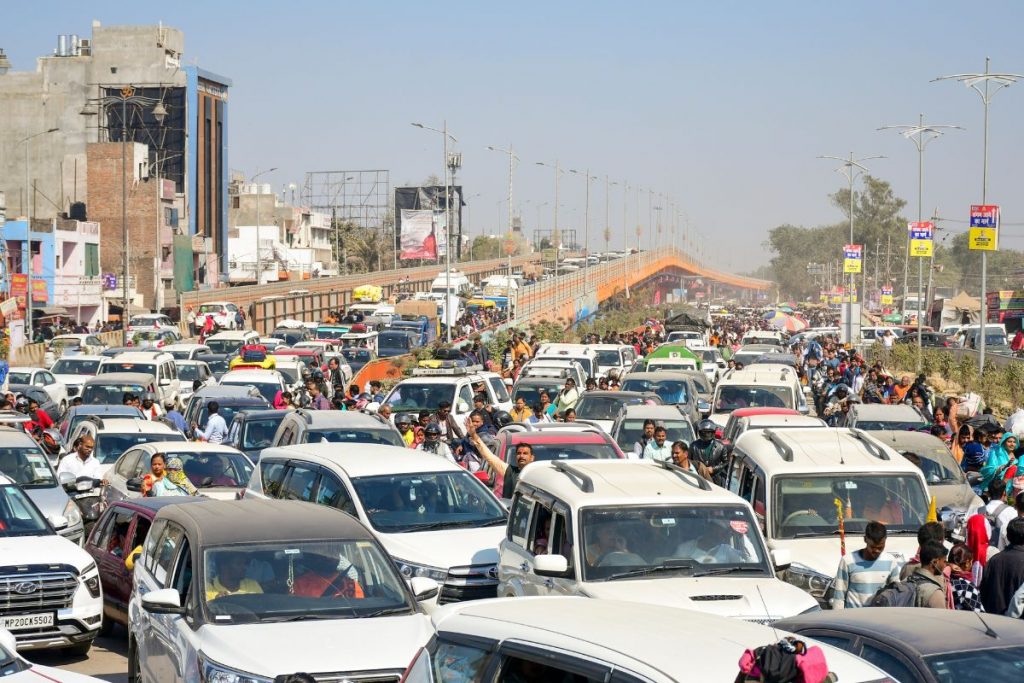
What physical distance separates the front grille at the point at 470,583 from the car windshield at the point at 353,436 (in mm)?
5677

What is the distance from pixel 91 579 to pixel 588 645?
7.26m

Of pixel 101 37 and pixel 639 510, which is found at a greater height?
pixel 101 37

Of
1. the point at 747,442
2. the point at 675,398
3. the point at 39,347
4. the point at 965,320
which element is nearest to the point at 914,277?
the point at 965,320

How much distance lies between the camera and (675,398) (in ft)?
93.7

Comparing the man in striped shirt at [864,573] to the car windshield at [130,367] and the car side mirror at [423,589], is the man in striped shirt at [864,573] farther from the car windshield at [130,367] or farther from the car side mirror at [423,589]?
the car windshield at [130,367]

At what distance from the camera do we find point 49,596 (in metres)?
11.4

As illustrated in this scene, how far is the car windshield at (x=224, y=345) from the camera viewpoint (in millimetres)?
49219

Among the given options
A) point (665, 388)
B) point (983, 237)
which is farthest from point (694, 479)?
point (983, 237)

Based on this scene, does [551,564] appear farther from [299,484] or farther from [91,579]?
[299,484]

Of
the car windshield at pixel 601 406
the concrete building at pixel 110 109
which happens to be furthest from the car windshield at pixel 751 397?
the concrete building at pixel 110 109

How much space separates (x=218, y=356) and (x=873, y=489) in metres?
32.9

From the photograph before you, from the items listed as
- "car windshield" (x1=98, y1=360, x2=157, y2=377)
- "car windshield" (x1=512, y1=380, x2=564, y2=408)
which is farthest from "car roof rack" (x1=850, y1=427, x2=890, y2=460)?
"car windshield" (x1=98, y1=360, x2=157, y2=377)

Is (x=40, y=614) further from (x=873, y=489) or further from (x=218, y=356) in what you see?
(x=218, y=356)

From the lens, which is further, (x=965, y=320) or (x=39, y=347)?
(x=965, y=320)
